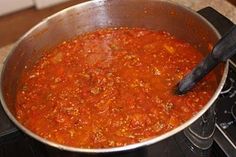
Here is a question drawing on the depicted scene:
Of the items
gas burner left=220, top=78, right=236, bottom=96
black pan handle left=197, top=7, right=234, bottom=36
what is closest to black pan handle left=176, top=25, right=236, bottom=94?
gas burner left=220, top=78, right=236, bottom=96

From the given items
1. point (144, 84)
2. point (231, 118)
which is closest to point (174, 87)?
point (144, 84)

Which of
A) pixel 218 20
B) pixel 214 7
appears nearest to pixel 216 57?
pixel 218 20

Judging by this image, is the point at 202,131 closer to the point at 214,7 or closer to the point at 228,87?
the point at 228,87

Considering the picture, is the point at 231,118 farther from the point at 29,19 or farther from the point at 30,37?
the point at 29,19

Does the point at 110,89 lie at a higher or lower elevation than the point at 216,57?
lower

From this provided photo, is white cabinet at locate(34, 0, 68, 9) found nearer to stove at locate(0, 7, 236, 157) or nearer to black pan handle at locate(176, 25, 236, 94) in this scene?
stove at locate(0, 7, 236, 157)

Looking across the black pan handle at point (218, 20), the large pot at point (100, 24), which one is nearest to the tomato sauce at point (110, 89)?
the large pot at point (100, 24)

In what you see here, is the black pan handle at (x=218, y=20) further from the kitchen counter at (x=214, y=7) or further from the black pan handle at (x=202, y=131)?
the black pan handle at (x=202, y=131)
